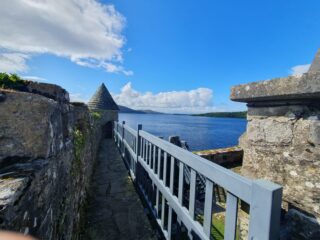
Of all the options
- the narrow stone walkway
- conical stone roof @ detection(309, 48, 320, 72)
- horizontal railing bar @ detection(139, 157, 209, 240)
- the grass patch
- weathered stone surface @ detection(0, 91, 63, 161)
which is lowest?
the narrow stone walkway

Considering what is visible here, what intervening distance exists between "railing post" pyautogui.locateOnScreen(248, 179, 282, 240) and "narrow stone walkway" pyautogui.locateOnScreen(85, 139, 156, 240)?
2.50 metres

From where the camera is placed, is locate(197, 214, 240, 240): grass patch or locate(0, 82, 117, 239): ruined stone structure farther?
locate(197, 214, 240, 240): grass patch

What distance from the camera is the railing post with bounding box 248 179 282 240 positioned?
0.97 meters

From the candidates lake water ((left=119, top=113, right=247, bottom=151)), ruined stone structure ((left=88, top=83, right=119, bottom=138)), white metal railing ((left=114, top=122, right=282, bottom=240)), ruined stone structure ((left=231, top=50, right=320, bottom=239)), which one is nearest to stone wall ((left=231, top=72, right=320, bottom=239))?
ruined stone structure ((left=231, top=50, right=320, bottom=239))

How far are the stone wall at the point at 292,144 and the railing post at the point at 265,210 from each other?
2.37ft

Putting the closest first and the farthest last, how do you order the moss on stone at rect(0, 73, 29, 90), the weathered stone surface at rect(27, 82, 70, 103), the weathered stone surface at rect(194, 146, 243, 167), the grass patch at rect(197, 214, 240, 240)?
the moss on stone at rect(0, 73, 29, 90) < the weathered stone surface at rect(27, 82, 70, 103) < the grass patch at rect(197, 214, 240, 240) < the weathered stone surface at rect(194, 146, 243, 167)

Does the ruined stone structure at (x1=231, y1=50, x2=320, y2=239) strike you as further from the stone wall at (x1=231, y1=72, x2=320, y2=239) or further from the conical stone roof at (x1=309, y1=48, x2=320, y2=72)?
the conical stone roof at (x1=309, y1=48, x2=320, y2=72)

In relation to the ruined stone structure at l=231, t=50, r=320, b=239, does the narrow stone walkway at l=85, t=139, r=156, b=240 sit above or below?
below

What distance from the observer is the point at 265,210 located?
1.00 metres

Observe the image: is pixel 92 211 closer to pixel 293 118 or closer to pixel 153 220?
pixel 153 220

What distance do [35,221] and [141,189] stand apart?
3234mm

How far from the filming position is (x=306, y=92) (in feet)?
4.50

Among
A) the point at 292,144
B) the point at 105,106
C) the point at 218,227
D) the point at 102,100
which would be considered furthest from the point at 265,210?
the point at 102,100

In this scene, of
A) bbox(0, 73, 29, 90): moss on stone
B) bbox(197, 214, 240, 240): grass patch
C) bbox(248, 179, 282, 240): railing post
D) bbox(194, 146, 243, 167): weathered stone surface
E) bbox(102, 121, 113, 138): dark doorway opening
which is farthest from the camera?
bbox(102, 121, 113, 138): dark doorway opening
